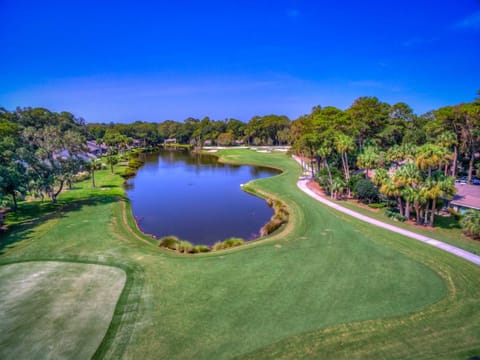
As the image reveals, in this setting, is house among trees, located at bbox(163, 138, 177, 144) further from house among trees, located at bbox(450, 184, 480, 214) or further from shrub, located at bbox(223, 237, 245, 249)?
house among trees, located at bbox(450, 184, 480, 214)

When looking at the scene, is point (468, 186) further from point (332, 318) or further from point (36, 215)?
point (36, 215)

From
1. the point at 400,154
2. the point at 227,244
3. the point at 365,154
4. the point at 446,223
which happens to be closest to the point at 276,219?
the point at 227,244

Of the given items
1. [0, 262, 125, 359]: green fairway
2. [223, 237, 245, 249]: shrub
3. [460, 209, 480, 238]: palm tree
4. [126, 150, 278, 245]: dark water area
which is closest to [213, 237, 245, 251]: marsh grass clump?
[223, 237, 245, 249]: shrub

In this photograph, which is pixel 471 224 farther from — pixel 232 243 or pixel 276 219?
pixel 232 243

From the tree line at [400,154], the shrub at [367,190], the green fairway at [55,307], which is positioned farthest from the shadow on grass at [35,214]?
the tree line at [400,154]

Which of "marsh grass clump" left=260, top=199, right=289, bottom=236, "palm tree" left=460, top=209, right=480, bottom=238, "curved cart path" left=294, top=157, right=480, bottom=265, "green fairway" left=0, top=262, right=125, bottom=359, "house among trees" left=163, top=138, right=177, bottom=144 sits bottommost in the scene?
"green fairway" left=0, top=262, right=125, bottom=359

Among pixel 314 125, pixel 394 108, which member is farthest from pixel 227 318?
pixel 394 108

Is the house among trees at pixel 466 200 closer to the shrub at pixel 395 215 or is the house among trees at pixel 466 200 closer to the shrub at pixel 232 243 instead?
the shrub at pixel 395 215
